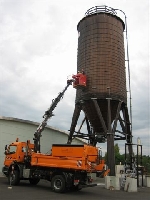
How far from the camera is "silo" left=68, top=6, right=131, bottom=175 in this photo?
21875mm

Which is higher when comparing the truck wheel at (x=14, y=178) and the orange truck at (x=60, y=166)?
the orange truck at (x=60, y=166)

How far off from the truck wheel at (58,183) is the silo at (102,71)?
25.0 ft

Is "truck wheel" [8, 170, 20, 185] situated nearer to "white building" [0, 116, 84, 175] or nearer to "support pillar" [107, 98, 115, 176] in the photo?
"white building" [0, 116, 84, 175]

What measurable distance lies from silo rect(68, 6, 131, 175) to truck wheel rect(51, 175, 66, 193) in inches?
300

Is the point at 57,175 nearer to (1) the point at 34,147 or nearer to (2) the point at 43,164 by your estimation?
(2) the point at 43,164

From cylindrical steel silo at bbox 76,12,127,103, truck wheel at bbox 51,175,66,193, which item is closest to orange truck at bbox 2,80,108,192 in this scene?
truck wheel at bbox 51,175,66,193

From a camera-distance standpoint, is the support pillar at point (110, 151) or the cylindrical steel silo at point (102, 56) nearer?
the support pillar at point (110, 151)

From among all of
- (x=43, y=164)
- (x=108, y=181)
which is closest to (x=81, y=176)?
(x=43, y=164)

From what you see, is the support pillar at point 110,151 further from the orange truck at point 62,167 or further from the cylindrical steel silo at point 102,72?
the orange truck at point 62,167

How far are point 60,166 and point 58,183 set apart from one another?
0.93m

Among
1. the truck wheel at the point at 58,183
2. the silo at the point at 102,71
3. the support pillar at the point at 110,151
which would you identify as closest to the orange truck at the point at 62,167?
the truck wheel at the point at 58,183

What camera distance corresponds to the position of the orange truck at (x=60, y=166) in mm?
13727

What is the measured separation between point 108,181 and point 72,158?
4.45 meters

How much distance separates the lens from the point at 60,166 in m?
14.1
